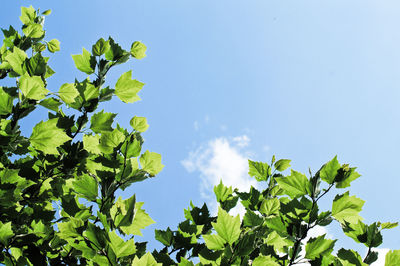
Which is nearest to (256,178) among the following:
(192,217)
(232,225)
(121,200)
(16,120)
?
(192,217)

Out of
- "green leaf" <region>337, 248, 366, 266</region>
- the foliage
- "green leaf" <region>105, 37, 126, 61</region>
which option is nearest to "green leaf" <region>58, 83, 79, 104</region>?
the foliage

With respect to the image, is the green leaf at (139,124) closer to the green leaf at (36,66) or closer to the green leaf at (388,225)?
the green leaf at (36,66)

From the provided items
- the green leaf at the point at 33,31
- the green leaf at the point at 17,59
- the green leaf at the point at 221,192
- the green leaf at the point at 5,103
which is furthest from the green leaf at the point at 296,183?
the green leaf at the point at 33,31

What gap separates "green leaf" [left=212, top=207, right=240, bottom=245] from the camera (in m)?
1.83

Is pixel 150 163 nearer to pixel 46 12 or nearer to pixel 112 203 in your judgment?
pixel 112 203

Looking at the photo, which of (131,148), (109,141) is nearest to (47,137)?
(109,141)

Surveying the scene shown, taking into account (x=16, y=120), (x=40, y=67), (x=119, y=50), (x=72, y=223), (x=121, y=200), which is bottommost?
(x=72, y=223)

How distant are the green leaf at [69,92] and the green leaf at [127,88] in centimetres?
32

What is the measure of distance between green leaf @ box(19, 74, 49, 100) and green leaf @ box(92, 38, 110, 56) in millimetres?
575

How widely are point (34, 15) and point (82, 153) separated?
217 centimetres

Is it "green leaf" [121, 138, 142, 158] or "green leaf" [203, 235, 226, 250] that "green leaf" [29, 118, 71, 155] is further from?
"green leaf" [203, 235, 226, 250]

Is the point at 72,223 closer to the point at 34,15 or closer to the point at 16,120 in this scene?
the point at 16,120

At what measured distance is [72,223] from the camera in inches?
73.7

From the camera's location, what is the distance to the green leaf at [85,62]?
256cm
